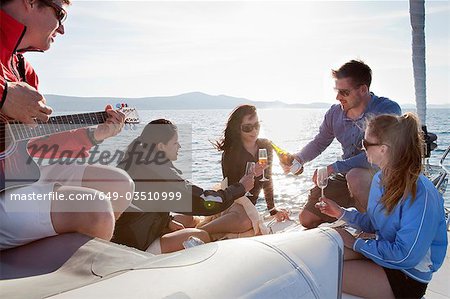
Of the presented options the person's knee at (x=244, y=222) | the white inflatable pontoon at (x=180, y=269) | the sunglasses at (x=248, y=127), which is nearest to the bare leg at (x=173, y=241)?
the person's knee at (x=244, y=222)

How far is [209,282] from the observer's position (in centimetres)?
113

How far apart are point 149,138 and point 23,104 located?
126 centimetres

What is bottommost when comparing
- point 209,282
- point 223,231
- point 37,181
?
point 223,231

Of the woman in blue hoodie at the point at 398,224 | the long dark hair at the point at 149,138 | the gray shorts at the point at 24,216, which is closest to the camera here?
the gray shorts at the point at 24,216

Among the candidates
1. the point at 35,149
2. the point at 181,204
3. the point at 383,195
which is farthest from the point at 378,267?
the point at 35,149

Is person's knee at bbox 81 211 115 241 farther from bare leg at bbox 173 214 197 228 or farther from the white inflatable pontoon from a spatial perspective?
bare leg at bbox 173 214 197 228

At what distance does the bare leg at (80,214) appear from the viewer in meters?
1.42

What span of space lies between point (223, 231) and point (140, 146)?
0.80m

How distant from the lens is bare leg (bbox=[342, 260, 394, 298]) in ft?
6.79

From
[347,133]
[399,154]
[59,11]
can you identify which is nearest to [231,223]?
[347,133]

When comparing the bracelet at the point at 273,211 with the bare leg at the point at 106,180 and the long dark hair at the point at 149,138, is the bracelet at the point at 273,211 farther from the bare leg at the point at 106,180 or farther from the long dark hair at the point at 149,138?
the bare leg at the point at 106,180

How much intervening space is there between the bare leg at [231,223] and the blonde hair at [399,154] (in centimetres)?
126

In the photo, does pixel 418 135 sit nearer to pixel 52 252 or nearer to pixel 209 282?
pixel 209 282

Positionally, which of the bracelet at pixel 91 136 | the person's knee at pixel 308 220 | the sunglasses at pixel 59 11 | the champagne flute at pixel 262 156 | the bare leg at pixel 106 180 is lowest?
the person's knee at pixel 308 220
